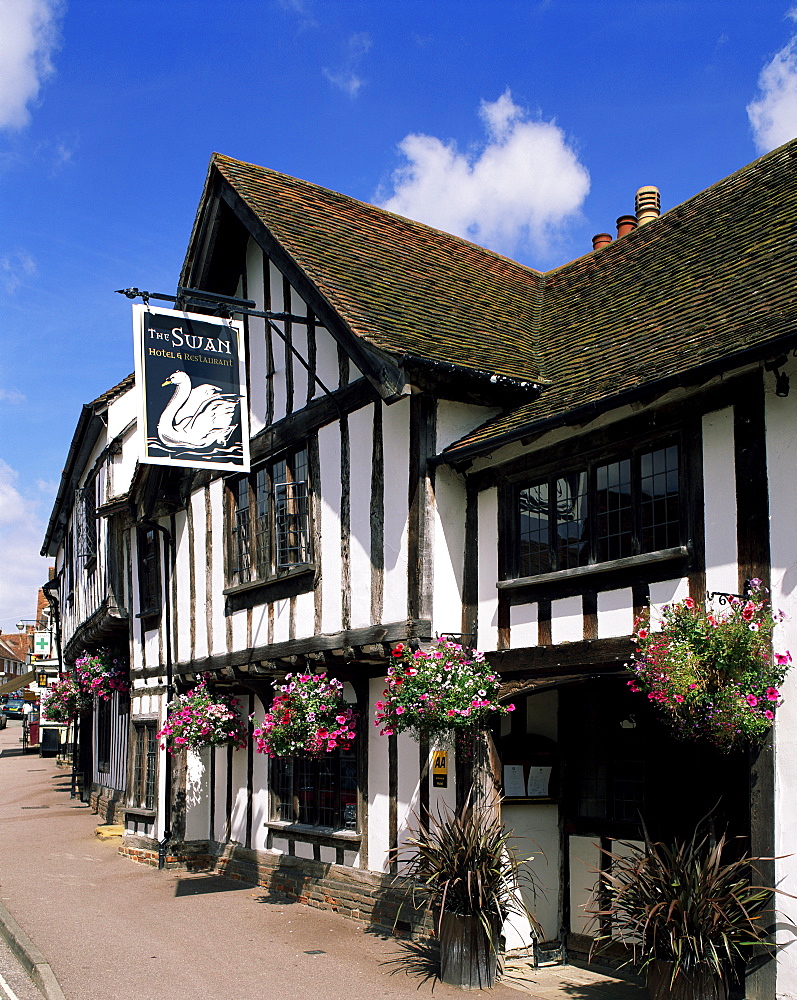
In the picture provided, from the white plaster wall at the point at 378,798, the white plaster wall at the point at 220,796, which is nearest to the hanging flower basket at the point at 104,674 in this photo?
the white plaster wall at the point at 220,796

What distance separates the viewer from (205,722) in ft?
46.1

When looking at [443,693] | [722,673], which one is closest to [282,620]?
[443,693]

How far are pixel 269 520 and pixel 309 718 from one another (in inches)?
113

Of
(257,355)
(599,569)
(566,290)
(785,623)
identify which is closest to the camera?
(785,623)

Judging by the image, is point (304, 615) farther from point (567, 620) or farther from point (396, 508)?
point (567, 620)

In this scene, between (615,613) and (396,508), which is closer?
(615,613)

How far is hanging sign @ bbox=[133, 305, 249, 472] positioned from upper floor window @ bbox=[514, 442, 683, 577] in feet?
11.9

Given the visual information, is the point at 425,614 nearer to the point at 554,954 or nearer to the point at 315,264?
the point at 554,954

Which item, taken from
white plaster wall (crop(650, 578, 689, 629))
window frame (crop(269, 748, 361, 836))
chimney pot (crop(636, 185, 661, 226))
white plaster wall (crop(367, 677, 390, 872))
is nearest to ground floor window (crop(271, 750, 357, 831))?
window frame (crop(269, 748, 361, 836))

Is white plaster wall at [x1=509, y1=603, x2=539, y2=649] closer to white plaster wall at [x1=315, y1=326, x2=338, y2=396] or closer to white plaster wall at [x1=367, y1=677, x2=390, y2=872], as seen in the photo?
white plaster wall at [x1=367, y1=677, x2=390, y2=872]

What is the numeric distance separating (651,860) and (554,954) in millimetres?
3292

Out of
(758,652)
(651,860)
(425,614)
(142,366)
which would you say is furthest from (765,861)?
(142,366)

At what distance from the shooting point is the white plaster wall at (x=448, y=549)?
1010cm

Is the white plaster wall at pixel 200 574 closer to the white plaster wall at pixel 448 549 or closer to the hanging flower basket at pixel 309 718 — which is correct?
the hanging flower basket at pixel 309 718
